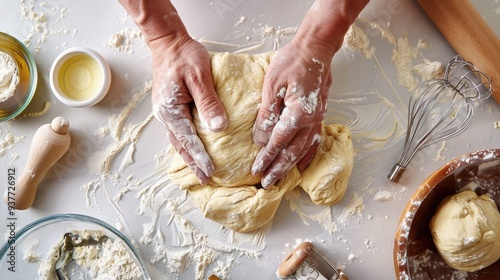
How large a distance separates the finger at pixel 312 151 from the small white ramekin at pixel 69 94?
0.73 metres

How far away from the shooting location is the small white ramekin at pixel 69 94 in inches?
64.9

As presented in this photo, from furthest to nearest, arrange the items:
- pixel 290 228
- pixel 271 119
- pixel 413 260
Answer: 1. pixel 290 228
2. pixel 413 260
3. pixel 271 119

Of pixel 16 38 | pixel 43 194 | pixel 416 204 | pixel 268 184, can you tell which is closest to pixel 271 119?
pixel 268 184

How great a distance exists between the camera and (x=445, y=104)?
5.74 feet

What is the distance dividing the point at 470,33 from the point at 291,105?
2.40 feet

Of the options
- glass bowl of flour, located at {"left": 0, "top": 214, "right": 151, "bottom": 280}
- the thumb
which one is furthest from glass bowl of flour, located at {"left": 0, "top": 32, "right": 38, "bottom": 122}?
the thumb

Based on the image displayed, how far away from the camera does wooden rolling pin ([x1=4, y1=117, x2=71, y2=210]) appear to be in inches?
64.2

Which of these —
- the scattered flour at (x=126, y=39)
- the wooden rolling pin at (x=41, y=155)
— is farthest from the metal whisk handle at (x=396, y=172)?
the wooden rolling pin at (x=41, y=155)

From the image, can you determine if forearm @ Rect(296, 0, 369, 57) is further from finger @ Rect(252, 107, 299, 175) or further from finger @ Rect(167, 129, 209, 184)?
finger @ Rect(167, 129, 209, 184)

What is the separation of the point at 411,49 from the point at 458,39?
0.16 metres

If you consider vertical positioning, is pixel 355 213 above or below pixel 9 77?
below

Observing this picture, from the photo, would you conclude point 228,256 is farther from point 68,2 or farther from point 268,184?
point 68,2

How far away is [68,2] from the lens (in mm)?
1771

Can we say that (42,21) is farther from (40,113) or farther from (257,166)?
(257,166)
